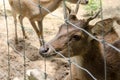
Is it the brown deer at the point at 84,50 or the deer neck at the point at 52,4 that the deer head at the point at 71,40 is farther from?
the deer neck at the point at 52,4

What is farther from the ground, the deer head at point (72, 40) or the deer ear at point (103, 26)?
the deer ear at point (103, 26)

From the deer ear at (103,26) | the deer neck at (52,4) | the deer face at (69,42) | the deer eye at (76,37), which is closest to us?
the deer ear at (103,26)

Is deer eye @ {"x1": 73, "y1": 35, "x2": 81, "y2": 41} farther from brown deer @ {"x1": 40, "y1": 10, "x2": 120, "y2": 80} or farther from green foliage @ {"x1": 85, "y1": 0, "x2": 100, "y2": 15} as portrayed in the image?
green foliage @ {"x1": 85, "y1": 0, "x2": 100, "y2": 15}

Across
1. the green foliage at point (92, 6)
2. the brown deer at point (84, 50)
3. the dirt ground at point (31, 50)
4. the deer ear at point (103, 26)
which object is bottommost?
the dirt ground at point (31, 50)

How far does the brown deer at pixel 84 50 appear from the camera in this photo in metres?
3.47

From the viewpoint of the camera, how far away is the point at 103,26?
3.31 m

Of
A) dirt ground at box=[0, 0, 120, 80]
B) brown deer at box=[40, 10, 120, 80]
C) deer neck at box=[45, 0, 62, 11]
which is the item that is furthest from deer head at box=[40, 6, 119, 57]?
deer neck at box=[45, 0, 62, 11]

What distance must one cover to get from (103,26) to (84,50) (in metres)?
0.47

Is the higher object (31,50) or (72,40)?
(72,40)

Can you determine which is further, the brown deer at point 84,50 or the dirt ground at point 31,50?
the dirt ground at point 31,50

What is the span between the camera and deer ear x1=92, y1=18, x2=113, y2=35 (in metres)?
3.31

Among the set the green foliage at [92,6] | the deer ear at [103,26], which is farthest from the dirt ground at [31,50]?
the deer ear at [103,26]

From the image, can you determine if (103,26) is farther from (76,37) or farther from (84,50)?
(84,50)

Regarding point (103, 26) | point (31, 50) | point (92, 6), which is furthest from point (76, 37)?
point (92, 6)
